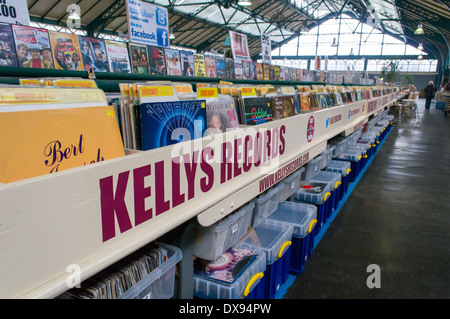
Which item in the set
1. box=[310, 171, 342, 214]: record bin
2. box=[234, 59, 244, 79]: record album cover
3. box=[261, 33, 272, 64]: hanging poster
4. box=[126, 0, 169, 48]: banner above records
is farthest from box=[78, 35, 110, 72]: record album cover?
box=[261, 33, 272, 64]: hanging poster

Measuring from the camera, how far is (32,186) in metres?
0.68

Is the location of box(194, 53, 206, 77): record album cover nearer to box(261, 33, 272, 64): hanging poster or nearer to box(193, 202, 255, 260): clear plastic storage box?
box(261, 33, 272, 64): hanging poster

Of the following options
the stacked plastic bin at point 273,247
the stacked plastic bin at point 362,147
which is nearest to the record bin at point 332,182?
the stacked plastic bin at point 273,247

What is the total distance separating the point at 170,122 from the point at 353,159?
13.3 feet

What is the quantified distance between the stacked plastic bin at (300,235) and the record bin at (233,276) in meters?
0.56

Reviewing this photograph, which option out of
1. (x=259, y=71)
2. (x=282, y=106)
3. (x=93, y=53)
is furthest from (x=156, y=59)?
(x=259, y=71)

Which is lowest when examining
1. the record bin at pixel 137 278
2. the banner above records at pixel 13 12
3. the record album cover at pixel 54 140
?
the record bin at pixel 137 278

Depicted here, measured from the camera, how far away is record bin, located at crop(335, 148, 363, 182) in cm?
473

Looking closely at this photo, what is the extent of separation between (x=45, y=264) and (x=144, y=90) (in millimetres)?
668

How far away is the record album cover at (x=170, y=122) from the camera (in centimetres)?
116

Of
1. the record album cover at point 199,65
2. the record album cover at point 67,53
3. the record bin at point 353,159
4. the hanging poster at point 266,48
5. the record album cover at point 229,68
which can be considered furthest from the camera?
the hanging poster at point 266,48

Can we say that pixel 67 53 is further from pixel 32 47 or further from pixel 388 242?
pixel 388 242

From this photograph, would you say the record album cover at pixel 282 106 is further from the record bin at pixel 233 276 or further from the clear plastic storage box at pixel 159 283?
the clear plastic storage box at pixel 159 283

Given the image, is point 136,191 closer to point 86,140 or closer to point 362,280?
point 86,140
